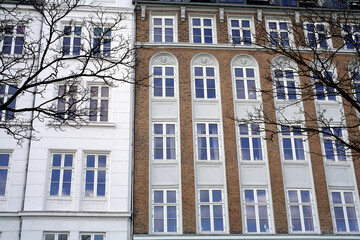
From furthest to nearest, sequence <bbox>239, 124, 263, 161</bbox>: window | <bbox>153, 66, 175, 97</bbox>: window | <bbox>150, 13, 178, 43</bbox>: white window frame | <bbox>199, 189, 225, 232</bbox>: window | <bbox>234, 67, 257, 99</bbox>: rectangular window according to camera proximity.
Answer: <bbox>150, 13, 178, 43</bbox>: white window frame
<bbox>234, 67, 257, 99</bbox>: rectangular window
<bbox>153, 66, 175, 97</bbox>: window
<bbox>239, 124, 263, 161</bbox>: window
<bbox>199, 189, 225, 232</bbox>: window

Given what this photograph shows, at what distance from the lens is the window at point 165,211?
21.5 m

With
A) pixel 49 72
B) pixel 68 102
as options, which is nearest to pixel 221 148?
pixel 68 102

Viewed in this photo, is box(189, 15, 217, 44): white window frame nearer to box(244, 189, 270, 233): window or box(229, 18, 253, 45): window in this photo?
box(229, 18, 253, 45): window

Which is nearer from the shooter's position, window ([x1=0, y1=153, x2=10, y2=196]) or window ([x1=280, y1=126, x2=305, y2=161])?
window ([x1=0, y1=153, x2=10, y2=196])

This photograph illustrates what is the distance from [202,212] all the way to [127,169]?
423 cm

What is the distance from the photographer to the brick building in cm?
2189

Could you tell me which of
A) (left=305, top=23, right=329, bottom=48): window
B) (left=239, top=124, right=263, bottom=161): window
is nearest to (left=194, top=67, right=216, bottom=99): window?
(left=239, top=124, right=263, bottom=161): window

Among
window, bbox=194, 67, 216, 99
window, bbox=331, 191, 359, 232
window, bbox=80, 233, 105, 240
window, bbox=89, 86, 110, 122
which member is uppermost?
window, bbox=194, 67, 216, 99

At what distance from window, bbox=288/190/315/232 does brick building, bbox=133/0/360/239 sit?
50mm

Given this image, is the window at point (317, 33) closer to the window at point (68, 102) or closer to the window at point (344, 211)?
the window at point (68, 102)

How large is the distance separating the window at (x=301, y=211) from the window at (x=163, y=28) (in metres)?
10.8

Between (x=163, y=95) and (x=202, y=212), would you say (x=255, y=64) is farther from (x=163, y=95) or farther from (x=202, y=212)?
(x=202, y=212)

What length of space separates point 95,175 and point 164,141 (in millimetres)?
3882

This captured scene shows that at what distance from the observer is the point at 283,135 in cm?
2370
